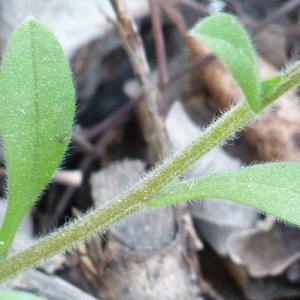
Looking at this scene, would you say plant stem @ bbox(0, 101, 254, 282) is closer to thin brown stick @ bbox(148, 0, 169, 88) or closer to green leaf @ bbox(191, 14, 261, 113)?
green leaf @ bbox(191, 14, 261, 113)

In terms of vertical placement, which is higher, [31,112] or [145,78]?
[31,112]

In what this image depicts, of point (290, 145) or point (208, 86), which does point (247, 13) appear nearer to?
point (208, 86)

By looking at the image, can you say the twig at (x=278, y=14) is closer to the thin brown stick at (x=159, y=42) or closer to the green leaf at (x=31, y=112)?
the thin brown stick at (x=159, y=42)

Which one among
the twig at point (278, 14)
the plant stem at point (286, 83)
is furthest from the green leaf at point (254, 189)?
the twig at point (278, 14)

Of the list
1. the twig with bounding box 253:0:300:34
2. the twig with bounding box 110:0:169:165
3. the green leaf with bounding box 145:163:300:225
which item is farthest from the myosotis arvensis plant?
the twig with bounding box 253:0:300:34

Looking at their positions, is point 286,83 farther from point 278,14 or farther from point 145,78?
point 278,14

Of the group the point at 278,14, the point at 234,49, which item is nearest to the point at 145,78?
the point at 278,14

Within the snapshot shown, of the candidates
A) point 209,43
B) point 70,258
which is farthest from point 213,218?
point 209,43

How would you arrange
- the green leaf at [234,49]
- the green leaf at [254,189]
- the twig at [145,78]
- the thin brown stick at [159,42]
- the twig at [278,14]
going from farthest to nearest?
the twig at [278,14]
the thin brown stick at [159,42]
the twig at [145,78]
the green leaf at [254,189]
the green leaf at [234,49]
